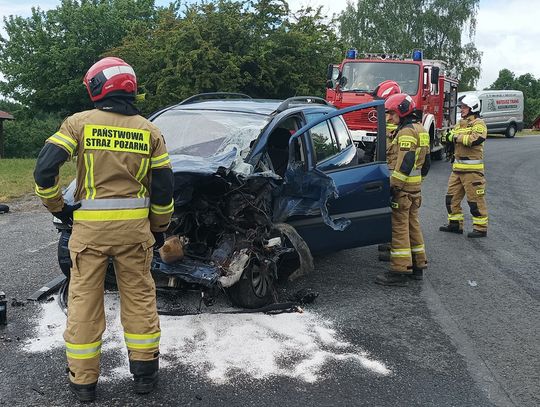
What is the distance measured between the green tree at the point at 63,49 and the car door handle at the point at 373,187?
27.8 metres

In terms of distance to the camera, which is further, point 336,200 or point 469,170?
point 469,170

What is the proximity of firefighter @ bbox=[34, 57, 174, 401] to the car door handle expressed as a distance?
8.38 feet

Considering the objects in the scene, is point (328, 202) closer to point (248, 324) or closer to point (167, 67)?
point (248, 324)

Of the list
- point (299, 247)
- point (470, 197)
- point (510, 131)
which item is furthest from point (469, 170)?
point (510, 131)

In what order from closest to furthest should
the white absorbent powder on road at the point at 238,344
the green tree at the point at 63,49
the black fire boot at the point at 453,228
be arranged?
the white absorbent powder on road at the point at 238,344
the black fire boot at the point at 453,228
the green tree at the point at 63,49

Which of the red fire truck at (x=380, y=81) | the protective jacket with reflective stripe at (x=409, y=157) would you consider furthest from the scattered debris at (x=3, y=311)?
the red fire truck at (x=380, y=81)

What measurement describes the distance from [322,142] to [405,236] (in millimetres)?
1233

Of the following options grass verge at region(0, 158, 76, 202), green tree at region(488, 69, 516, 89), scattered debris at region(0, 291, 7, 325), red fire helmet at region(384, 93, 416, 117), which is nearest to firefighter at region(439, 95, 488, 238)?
red fire helmet at region(384, 93, 416, 117)

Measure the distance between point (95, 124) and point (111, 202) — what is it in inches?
17.5

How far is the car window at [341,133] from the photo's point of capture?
20.3 feet

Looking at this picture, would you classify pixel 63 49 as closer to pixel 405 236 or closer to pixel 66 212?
pixel 405 236

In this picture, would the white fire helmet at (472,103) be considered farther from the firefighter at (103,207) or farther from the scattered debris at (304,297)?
the firefighter at (103,207)

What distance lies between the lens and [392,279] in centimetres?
567

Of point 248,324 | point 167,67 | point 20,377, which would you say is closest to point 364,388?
point 248,324
